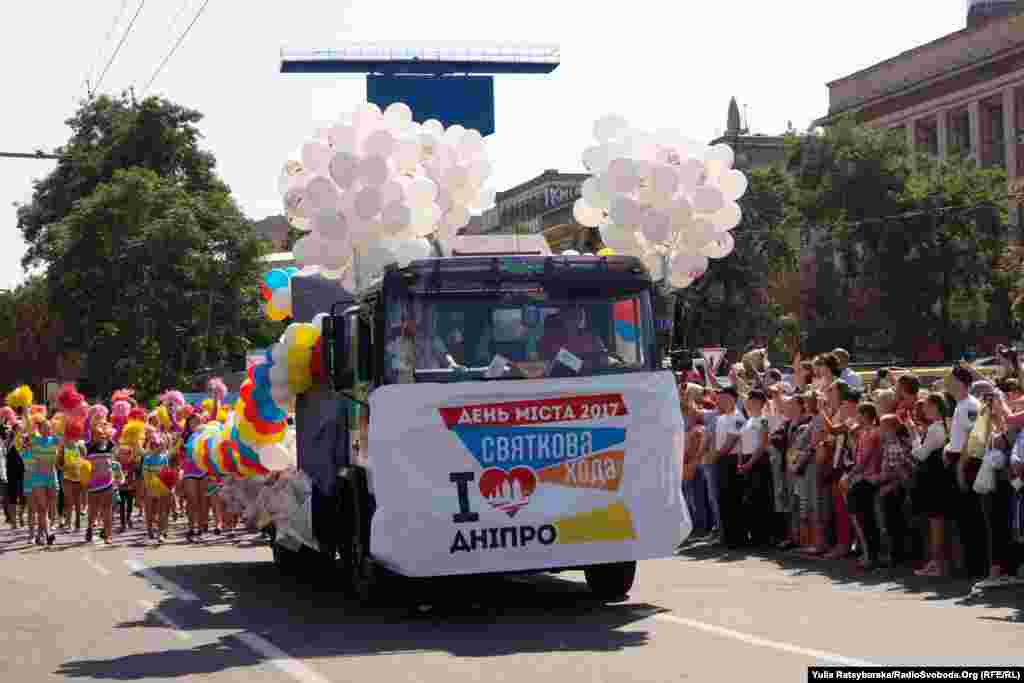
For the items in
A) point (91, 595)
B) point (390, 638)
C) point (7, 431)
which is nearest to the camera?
point (390, 638)

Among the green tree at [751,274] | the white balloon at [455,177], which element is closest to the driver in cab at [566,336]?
the white balloon at [455,177]

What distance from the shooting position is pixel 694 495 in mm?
20031

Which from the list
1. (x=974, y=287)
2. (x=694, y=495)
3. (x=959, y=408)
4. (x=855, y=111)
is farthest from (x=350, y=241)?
(x=855, y=111)

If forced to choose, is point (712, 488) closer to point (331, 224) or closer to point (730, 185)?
point (730, 185)

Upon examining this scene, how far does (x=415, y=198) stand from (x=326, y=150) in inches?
33.2

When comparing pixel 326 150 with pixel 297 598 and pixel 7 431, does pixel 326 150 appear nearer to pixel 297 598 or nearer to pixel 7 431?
pixel 297 598

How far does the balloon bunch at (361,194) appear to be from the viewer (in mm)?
13891

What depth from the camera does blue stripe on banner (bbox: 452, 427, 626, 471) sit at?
1218cm

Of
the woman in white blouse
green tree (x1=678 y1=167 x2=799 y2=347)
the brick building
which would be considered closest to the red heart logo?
Answer: the woman in white blouse

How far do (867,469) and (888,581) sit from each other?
1.45 m

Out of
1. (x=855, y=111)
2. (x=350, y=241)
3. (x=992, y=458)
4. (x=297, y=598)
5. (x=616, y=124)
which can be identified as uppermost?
(x=855, y=111)

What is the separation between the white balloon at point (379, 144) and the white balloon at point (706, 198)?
265 centimetres

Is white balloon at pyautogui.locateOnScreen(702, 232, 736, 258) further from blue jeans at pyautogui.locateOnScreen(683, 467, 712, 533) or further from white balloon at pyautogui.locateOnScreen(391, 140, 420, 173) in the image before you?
blue jeans at pyautogui.locateOnScreen(683, 467, 712, 533)

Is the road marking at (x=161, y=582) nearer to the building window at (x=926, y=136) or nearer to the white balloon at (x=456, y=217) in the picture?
the white balloon at (x=456, y=217)
